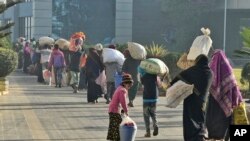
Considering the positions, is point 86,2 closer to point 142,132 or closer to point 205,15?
point 205,15

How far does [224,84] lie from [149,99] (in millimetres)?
2436

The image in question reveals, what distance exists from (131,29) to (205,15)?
6.60m

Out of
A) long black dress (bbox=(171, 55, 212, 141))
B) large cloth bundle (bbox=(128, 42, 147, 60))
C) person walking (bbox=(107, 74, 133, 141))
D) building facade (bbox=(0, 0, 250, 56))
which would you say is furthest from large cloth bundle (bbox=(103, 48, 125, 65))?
building facade (bbox=(0, 0, 250, 56))

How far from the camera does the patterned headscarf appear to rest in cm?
1052

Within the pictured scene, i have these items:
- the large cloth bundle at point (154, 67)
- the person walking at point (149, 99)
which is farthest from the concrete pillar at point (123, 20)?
the large cloth bundle at point (154, 67)

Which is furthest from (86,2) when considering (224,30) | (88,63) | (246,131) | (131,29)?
(246,131)

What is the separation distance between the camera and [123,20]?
54844 millimetres

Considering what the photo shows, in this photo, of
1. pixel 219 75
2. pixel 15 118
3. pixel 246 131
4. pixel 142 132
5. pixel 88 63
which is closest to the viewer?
pixel 246 131

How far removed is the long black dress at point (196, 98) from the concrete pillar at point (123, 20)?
4381 cm

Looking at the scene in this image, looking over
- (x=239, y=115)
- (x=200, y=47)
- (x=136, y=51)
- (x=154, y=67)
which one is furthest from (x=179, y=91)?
(x=136, y=51)

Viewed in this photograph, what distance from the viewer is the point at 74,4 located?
53.5m

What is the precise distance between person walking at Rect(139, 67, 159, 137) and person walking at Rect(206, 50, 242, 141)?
1.95 metres

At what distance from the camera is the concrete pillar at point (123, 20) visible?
5441cm

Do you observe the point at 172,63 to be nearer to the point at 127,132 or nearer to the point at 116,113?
the point at 116,113
